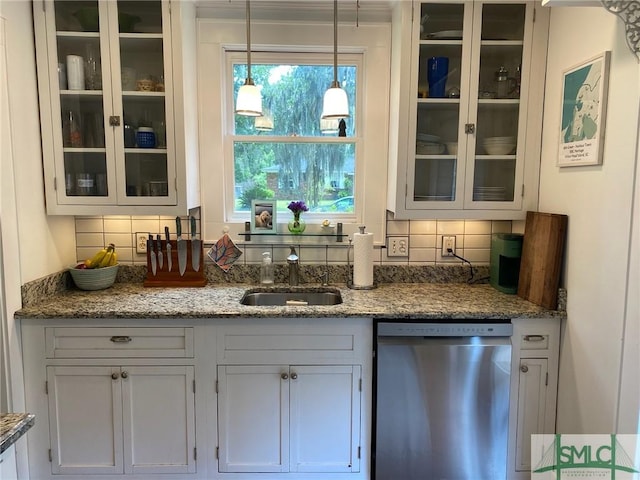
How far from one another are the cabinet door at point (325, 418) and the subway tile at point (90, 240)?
1.39m

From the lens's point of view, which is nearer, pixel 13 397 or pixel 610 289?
pixel 610 289

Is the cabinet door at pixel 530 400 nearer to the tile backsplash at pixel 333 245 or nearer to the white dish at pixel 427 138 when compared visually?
the tile backsplash at pixel 333 245

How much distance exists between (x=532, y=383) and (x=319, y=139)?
5.55ft

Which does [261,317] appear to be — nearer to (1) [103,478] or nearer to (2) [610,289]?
(1) [103,478]

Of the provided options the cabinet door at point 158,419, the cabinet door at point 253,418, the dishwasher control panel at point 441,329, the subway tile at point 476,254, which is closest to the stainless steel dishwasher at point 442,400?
the dishwasher control panel at point 441,329

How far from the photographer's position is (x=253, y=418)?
1.98 meters

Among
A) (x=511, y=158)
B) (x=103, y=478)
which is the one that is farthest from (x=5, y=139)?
(x=511, y=158)

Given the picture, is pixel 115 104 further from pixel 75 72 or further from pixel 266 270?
pixel 266 270

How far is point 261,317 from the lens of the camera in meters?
1.92

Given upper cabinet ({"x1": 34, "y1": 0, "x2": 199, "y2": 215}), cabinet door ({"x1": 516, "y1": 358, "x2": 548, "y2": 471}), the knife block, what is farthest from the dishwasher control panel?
upper cabinet ({"x1": 34, "y1": 0, "x2": 199, "y2": 215})

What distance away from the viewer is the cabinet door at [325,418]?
1972 millimetres

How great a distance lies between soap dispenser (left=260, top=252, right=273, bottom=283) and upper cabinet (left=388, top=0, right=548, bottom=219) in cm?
76

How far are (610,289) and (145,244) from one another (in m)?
2.31
